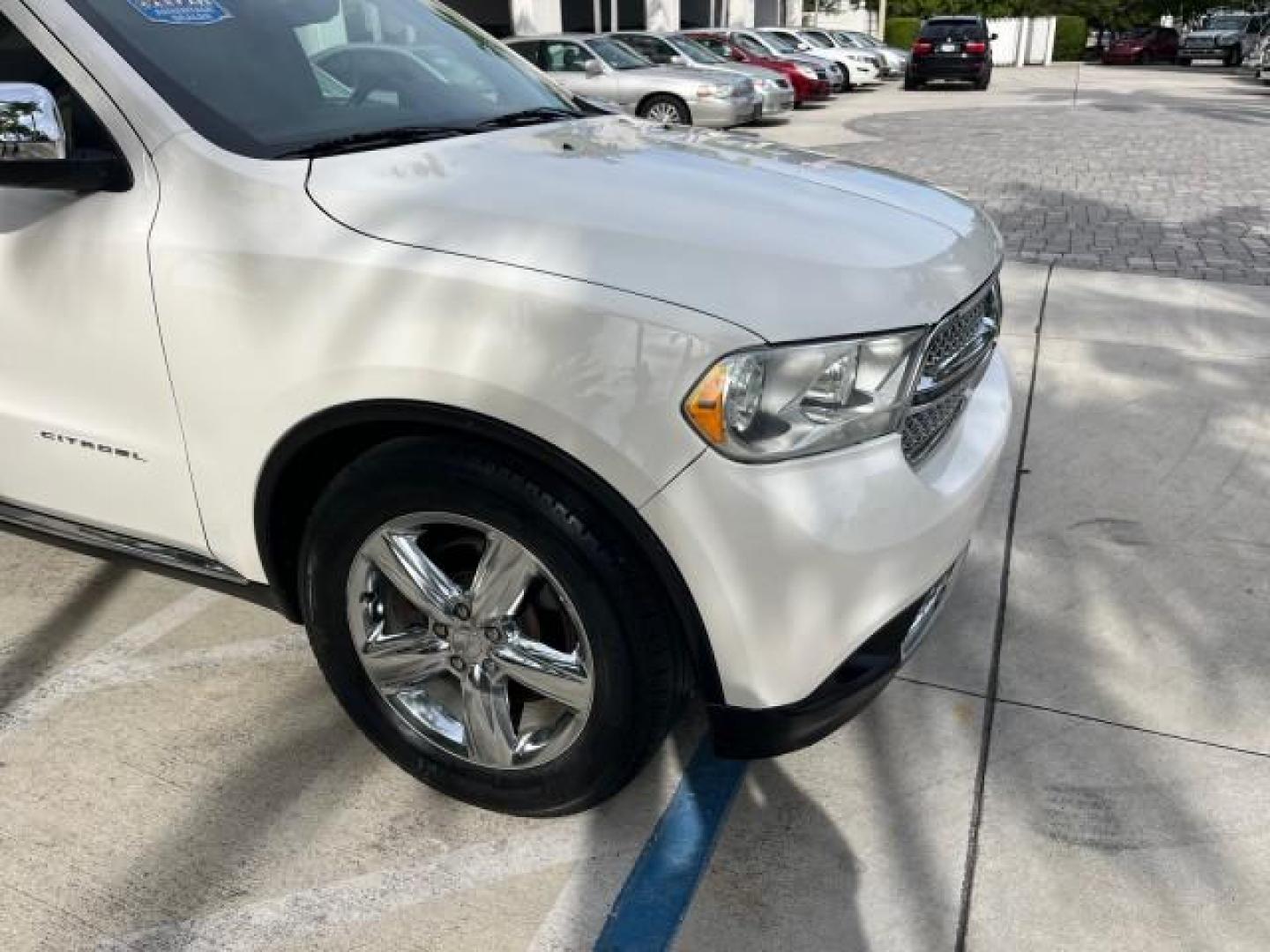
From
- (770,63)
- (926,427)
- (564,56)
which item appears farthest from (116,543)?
(770,63)

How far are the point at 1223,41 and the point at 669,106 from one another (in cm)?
3050

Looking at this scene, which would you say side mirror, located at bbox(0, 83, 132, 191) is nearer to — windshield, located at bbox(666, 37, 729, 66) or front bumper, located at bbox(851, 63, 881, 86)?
windshield, located at bbox(666, 37, 729, 66)

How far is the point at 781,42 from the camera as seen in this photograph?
25359mm

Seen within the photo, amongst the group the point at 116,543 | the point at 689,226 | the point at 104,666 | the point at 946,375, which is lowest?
the point at 104,666

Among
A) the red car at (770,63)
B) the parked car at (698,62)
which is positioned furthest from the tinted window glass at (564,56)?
the red car at (770,63)

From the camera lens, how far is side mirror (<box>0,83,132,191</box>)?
214cm

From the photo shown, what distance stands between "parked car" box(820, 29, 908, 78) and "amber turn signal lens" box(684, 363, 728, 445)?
30.6m

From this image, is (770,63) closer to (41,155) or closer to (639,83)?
(639,83)

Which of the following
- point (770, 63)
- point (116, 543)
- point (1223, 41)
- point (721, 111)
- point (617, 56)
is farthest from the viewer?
point (1223, 41)

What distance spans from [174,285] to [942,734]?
2.08 meters

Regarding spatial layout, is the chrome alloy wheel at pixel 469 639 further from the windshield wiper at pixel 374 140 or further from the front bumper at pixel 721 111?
the front bumper at pixel 721 111

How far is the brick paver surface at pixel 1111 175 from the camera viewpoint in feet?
24.8

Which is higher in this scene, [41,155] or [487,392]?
[41,155]

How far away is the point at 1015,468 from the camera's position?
420 centimetres
